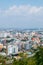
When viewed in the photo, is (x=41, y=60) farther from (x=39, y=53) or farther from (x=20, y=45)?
(x=20, y=45)

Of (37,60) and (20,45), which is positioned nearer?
(37,60)

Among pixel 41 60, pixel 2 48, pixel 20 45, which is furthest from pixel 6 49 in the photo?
pixel 41 60

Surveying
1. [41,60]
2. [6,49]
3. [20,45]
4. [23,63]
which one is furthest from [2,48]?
[41,60]

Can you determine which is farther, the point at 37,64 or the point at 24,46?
the point at 24,46

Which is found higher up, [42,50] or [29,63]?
[42,50]

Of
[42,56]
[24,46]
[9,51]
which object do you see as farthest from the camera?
[24,46]

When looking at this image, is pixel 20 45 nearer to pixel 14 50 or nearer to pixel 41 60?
pixel 14 50

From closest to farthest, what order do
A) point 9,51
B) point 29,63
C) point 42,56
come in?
point 42,56, point 29,63, point 9,51

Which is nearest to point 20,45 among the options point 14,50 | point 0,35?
point 14,50
